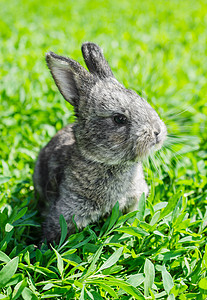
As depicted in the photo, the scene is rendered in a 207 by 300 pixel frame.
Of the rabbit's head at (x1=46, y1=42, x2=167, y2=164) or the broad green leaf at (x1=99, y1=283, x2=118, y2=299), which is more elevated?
the rabbit's head at (x1=46, y1=42, x2=167, y2=164)

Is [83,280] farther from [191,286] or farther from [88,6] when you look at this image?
[88,6]

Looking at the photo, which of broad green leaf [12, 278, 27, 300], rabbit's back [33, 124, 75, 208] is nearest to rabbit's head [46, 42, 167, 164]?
rabbit's back [33, 124, 75, 208]

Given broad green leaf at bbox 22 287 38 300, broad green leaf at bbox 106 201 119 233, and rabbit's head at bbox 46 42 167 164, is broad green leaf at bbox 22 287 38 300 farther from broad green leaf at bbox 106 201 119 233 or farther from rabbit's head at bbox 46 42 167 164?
rabbit's head at bbox 46 42 167 164

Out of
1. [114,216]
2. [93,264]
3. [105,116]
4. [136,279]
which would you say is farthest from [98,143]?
[136,279]

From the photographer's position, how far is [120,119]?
2787mm

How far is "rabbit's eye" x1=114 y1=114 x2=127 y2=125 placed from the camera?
9.12 feet

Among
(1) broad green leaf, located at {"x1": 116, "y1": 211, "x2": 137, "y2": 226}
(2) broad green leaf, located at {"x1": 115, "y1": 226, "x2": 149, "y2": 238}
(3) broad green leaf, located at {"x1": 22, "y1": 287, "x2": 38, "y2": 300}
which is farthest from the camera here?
(1) broad green leaf, located at {"x1": 116, "y1": 211, "x2": 137, "y2": 226}

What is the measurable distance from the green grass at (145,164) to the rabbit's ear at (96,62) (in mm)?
424

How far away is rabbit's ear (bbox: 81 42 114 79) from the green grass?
424 mm

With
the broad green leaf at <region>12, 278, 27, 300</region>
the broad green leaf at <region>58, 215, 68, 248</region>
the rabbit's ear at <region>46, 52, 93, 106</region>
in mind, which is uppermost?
the rabbit's ear at <region>46, 52, 93, 106</region>

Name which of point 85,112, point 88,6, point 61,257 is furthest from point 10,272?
point 88,6

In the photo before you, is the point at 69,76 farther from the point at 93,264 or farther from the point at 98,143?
the point at 93,264

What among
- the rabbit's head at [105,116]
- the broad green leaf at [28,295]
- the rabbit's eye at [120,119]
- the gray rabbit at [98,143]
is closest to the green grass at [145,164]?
the broad green leaf at [28,295]

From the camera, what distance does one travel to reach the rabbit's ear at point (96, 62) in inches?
122
